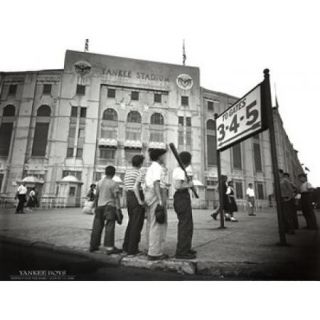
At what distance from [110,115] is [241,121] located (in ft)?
12.8

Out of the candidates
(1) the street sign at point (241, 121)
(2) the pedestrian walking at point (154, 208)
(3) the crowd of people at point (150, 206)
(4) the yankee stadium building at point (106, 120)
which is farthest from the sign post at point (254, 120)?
(2) the pedestrian walking at point (154, 208)

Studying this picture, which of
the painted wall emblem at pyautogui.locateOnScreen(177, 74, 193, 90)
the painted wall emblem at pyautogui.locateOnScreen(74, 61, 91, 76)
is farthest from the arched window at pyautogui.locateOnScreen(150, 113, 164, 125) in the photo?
the painted wall emblem at pyautogui.locateOnScreen(74, 61, 91, 76)

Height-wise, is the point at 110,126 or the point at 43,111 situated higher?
the point at 43,111

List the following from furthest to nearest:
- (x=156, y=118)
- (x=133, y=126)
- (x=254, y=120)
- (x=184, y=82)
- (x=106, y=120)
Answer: (x=106, y=120)
(x=133, y=126)
(x=156, y=118)
(x=184, y=82)
(x=254, y=120)

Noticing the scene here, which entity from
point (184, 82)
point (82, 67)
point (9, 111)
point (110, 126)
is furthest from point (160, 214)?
point (82, 67)

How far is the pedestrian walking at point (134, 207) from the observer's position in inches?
79.0

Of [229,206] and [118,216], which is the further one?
[229,206]

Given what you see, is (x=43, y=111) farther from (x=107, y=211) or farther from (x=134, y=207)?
(x=134, y=207)

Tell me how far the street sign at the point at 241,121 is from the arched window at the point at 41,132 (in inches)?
176

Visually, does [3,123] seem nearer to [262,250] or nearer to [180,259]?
[180,259]

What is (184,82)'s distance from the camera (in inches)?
182

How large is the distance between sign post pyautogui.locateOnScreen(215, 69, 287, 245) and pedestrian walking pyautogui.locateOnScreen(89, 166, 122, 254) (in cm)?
168

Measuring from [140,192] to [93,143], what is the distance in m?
4.46

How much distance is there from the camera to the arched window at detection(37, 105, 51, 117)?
5.02 meters
